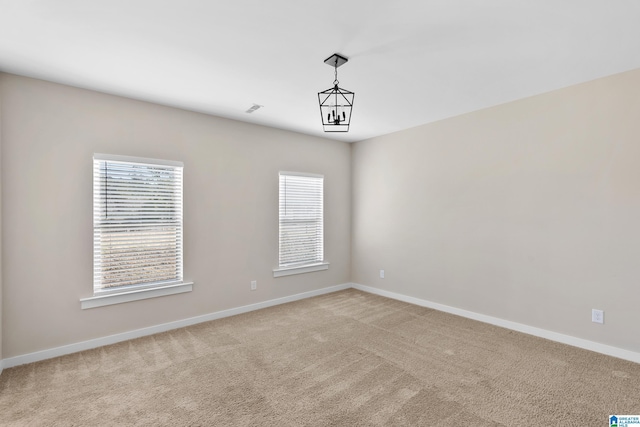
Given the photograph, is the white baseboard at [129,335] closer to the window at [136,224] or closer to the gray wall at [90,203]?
the gray wall at [90,203]

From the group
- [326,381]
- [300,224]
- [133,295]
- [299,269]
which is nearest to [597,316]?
[326,381]

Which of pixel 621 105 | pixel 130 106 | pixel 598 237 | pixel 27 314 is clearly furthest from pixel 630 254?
pixel 27 314

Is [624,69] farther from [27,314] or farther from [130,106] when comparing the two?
[27,314]

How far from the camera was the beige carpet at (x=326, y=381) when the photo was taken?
2064 mm

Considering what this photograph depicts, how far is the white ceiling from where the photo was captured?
6.25 ft

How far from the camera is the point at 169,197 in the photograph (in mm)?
3619

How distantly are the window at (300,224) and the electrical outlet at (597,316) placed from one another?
340cm

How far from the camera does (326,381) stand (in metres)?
2.48

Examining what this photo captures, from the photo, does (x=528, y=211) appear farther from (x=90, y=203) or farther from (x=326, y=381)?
(x=90, y=203)

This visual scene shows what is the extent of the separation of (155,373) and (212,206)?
77.8 inches

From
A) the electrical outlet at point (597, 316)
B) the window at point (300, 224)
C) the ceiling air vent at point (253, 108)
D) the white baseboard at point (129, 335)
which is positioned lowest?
the white baseboard at point (129, 335)

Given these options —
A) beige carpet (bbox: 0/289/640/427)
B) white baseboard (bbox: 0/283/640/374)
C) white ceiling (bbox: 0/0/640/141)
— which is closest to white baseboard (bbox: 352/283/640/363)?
white baseboard (bbox: 0/283/640/374)

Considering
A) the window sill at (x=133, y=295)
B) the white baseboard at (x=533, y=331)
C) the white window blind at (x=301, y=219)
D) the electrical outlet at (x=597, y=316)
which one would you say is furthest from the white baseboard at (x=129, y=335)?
the electrical outlet at (x=597, y=316)

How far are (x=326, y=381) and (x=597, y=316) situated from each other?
8.99 ft
